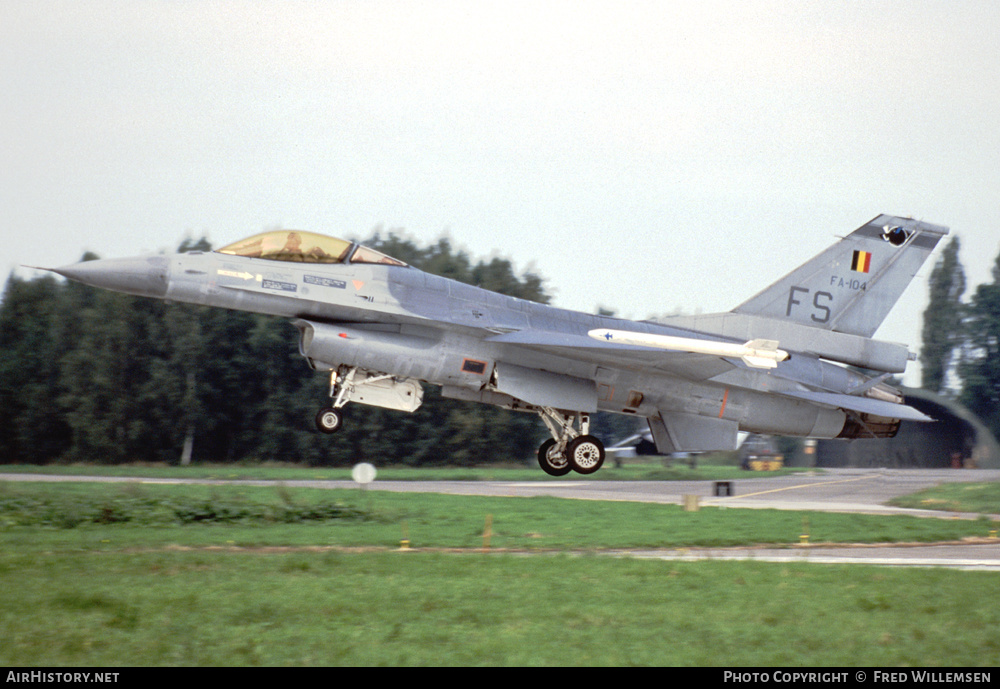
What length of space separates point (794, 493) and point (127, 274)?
24.6 m

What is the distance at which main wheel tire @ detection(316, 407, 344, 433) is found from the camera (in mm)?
16359

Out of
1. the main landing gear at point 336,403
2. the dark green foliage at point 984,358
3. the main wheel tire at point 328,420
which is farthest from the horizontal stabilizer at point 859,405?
the dark green foliage at point 984,358

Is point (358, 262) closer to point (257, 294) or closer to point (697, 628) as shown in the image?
point (257, 294)

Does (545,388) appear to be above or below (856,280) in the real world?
below

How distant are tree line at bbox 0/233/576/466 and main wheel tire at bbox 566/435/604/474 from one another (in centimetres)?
3400

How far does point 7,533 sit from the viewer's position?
1576cm

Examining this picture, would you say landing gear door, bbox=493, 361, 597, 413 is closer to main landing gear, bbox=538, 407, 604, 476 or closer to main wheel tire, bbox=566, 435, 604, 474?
main landing gear, bbox=538, 407, 604, 476

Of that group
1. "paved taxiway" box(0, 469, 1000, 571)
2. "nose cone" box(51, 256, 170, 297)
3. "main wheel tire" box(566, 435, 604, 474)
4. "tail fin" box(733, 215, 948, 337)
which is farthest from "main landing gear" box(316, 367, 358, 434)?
"tail fin" box(733, 215, 948, 337)

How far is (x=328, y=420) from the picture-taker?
54.1 feet

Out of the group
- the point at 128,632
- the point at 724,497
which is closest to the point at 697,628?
the point at 128,632

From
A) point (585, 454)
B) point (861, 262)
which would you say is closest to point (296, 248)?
point (585, 454)

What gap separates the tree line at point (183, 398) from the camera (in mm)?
51094

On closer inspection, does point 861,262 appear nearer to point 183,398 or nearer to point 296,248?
point 296,248
